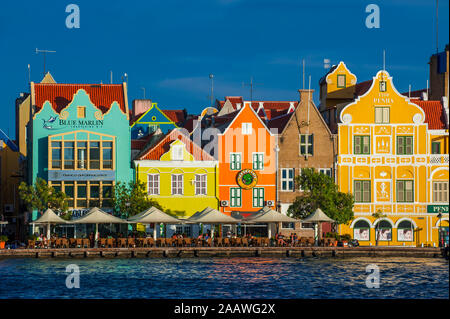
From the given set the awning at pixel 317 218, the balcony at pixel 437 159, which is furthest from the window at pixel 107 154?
the balcony at pixel 437 159

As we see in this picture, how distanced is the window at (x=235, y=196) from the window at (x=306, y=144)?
7.02m

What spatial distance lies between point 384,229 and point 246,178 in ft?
45.4

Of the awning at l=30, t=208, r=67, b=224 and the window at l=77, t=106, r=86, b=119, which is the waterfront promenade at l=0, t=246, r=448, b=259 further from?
the window at l=77, t=106, r=86, b=119

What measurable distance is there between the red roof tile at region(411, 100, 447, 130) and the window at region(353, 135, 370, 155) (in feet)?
22.0

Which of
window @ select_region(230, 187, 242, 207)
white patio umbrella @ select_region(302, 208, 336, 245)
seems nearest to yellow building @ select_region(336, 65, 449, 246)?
window @ select_region(230, 187, 242, 207)

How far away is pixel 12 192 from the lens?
116125mm

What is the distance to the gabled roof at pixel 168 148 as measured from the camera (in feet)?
331

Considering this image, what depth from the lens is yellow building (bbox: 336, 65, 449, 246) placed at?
102 meters

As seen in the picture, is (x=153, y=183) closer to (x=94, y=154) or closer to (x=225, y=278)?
(x=94, y=154)

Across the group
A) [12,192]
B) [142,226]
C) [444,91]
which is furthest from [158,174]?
[444,91]

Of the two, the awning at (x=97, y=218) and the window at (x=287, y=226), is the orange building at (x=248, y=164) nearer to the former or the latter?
the window at (x=287, y=226)
